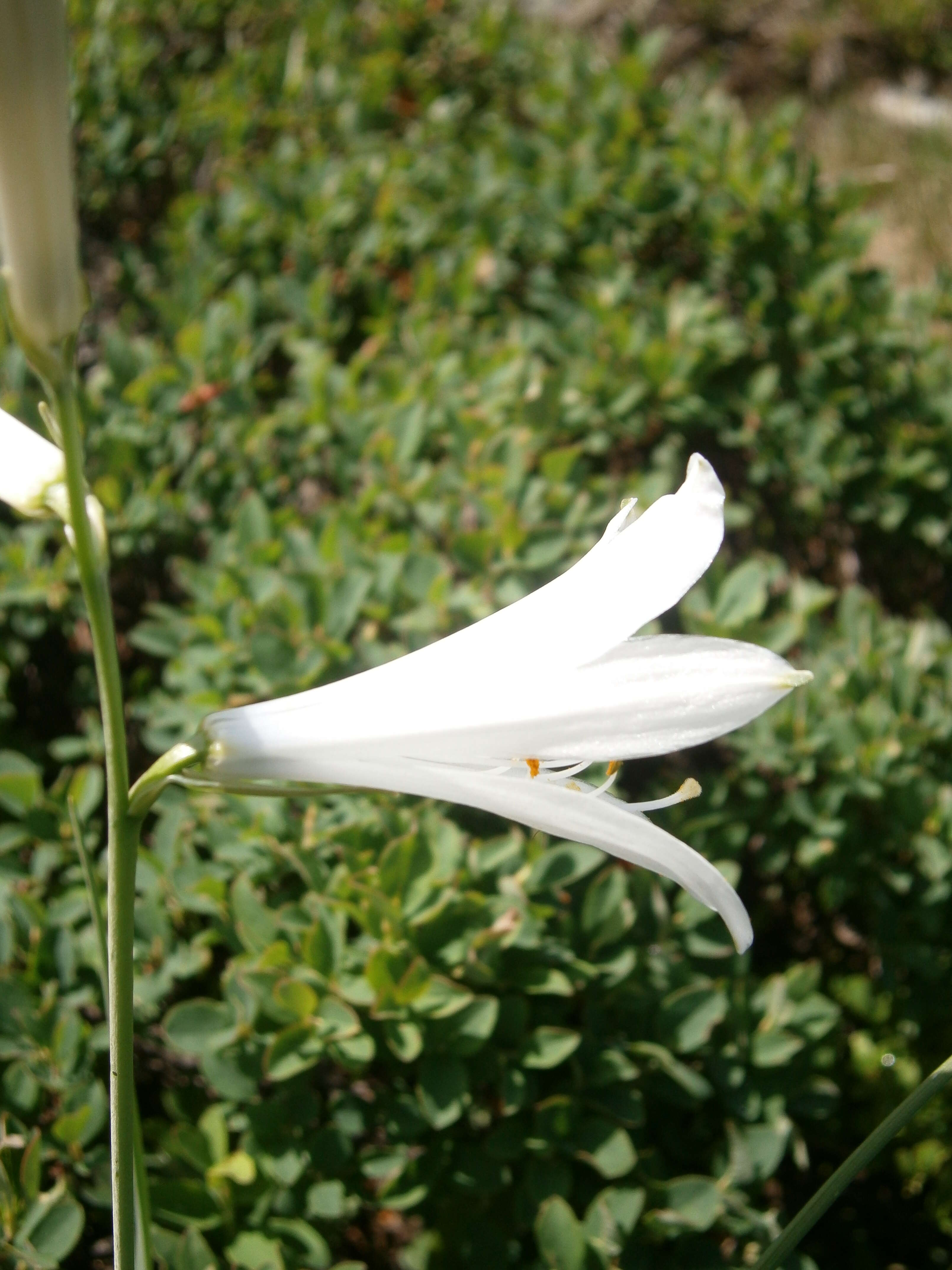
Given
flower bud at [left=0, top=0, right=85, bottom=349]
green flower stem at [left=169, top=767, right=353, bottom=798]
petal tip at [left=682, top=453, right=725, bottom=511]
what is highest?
flower bud at [left=0, top=0, right=85, bottom=349]

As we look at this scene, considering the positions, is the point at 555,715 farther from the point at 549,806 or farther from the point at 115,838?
the point at 115,838

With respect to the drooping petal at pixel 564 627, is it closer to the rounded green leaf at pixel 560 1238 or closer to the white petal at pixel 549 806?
the white petal at pixel 549 806

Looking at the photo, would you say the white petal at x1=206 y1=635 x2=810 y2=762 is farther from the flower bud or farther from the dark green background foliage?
the dark green background foliage

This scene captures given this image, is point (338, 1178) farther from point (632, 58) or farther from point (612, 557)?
point (632, 58)

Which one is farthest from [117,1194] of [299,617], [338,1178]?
Answer: [299,617]

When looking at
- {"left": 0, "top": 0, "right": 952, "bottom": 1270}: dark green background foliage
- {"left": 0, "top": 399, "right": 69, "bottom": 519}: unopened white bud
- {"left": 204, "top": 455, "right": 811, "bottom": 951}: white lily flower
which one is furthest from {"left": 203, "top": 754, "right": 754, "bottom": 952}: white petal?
{"left": 0, "top": 0, "right": 952, "bottom": 1270}: dark green background foliage

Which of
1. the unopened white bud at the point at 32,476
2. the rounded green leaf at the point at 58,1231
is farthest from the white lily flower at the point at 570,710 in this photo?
the rounded green leaf at the point at 58,1231

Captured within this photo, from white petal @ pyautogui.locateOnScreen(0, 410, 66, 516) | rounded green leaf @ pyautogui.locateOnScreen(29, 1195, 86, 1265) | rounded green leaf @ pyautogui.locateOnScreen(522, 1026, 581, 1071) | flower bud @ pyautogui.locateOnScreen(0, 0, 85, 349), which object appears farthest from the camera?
rounded green leaf @ pyautogui.locateOnScreen(522, 1026, 581, 1071)
